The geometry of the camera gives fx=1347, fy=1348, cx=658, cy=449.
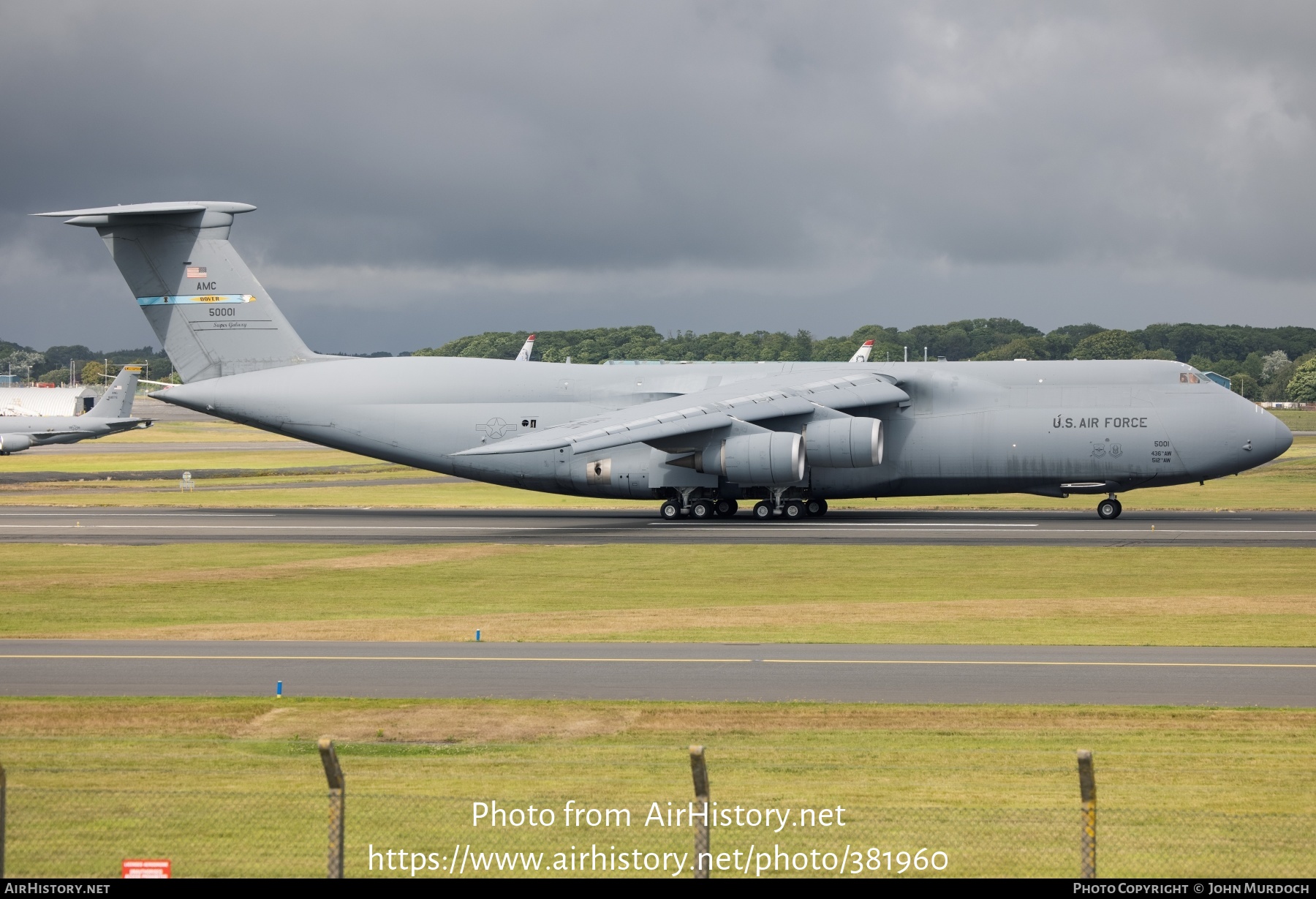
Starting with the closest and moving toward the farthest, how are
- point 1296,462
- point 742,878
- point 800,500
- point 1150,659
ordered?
point 742,878 → point 1150,659 → point 800,500 → point 1296,462

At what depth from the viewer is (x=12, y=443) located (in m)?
83.7

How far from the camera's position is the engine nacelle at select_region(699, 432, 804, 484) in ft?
127

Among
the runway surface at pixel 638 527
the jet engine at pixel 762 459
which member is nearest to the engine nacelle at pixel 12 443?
the runway surface at pixel 638 527

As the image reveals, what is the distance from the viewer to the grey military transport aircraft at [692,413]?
3931 cm

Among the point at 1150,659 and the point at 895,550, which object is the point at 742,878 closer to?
the point at 1150,659

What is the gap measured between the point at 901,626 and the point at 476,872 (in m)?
14.0

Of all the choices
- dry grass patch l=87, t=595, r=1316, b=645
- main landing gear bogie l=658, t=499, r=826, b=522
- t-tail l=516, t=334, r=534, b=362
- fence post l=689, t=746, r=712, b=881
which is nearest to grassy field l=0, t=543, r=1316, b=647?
dry grass patch l=87, t=595, r=1316, b=645

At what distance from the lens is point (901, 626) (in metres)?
22.4

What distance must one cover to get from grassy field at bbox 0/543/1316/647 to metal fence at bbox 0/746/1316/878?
10594 mm

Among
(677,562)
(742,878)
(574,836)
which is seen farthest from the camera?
(677,562)

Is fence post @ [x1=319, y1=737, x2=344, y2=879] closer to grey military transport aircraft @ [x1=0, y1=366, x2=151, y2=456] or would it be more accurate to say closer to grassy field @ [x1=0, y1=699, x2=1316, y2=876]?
grassy field @ [x1=0, y1=699, x2=1316, y2=876]

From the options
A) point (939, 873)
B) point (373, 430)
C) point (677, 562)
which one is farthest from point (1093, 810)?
point (373, 430)

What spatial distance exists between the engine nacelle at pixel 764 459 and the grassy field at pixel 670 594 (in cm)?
470

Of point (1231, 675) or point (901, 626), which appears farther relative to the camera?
point (901, 626)
